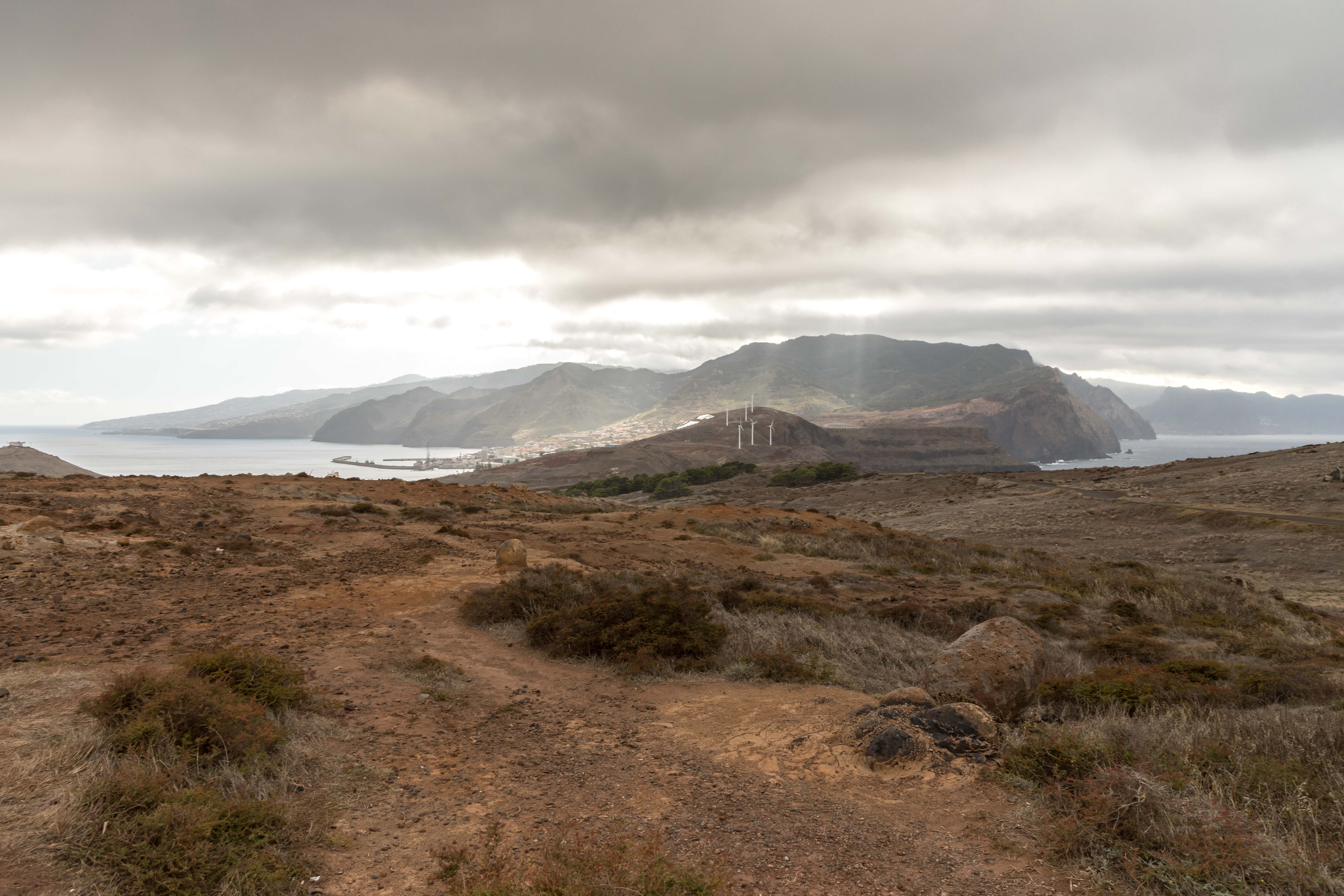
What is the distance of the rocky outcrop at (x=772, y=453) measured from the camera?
10762cm

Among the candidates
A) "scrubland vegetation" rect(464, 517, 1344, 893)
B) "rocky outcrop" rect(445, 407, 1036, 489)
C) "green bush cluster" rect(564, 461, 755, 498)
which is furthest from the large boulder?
"rocky outcrop" rect(445, 407, 1036, 489)

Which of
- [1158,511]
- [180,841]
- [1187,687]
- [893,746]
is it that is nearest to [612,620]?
[893,746]

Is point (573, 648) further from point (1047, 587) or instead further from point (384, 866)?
point (1047, 587)

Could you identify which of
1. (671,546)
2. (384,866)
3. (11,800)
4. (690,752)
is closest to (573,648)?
(690,752)

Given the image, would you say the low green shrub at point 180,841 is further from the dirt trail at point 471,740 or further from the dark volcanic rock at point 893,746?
the dark volcanic rock at point 893,746

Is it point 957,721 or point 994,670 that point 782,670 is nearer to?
point 994,670

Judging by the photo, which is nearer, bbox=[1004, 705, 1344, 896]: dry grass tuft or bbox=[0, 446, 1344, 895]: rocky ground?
bbox=[1004, 705, 1344, 896]: dry grass tuft

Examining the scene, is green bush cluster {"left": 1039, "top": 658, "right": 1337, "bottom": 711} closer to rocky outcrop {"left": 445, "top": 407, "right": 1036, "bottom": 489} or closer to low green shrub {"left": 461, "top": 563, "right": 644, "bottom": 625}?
low green shrub {"left": 461, "top": 563, "right": 644, "bottom": 625}

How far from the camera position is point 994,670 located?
807 centimetres

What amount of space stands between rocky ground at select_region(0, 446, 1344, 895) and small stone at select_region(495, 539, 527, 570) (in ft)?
1.81

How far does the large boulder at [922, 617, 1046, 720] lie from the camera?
796cm

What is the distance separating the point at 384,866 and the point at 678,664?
6116mm

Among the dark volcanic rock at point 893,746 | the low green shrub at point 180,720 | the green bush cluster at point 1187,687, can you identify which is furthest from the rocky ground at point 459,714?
the green bush cluster at point 1187,687

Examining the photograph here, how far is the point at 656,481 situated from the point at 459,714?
74924 mm
